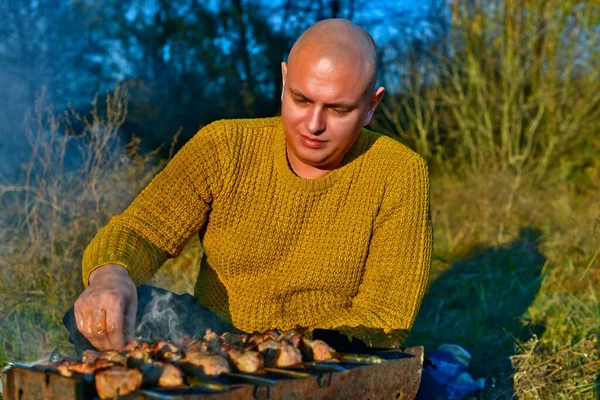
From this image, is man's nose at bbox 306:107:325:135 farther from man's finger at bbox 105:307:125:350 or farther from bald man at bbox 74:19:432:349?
man's finger at bbox 105:307:125:350

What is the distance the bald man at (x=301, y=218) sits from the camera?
2.92 meters

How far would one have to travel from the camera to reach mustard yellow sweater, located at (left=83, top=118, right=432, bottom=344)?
9.88 feet

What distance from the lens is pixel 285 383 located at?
1.94 meters

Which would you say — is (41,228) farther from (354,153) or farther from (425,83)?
(425,83)

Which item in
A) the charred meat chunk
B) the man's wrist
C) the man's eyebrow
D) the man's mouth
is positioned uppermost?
the man's eyebrow

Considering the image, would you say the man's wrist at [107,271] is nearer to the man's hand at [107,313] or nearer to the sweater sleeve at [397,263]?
the man's hand at [107,313]

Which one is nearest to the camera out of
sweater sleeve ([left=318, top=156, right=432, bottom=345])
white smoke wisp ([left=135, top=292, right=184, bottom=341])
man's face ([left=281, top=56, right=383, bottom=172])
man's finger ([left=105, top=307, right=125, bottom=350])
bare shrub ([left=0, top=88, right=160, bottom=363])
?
man's finger ([left=105, top=307, right=125, bottom=350])

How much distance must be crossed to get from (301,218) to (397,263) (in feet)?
1.44

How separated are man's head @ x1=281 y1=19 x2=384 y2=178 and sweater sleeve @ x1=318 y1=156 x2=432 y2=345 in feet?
1.13

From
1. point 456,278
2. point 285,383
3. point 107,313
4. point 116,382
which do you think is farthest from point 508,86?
point 116,382

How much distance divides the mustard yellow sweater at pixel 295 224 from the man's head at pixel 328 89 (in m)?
0.23

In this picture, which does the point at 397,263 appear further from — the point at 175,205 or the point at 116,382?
the point at 116,382

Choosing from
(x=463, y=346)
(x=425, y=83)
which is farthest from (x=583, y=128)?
(x=463, y=346)

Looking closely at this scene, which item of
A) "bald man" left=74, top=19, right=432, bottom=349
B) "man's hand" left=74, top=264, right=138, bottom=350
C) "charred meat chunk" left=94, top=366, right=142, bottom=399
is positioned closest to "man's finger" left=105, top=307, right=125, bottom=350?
"man's hand" left=74, top=264, right=138, bottom=350
